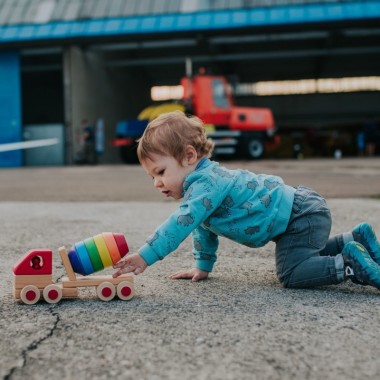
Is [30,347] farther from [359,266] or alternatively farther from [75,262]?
[359,266]

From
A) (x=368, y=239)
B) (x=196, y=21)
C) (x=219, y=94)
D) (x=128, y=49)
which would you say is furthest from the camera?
(x=128, y=49)

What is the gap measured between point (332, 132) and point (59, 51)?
11176 millimetres

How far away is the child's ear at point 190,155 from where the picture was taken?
2.29 meters

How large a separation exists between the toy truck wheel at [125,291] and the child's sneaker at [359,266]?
2.76 ft

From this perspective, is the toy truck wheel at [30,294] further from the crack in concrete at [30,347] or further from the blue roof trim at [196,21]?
the blue roof trim at [196,21]

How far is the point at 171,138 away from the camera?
7.38ft

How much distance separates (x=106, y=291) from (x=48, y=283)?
0.21 metres

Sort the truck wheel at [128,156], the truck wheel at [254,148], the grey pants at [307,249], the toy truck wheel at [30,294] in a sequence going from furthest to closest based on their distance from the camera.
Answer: the truck wheel at [128,156] < the truck wheel at [254,148] < the grey pants at [307,249] < the toy truck wheel at [30,294]

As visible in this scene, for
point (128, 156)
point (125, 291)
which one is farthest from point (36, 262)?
point (128, 156)

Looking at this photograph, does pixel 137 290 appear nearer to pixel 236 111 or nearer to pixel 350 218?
pixel 350 218

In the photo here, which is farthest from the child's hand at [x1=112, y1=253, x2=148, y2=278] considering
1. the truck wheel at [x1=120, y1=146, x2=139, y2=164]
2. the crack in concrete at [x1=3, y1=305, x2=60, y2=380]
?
the truck wheel at [x1=120, y1=146, x2=139, y2=164]

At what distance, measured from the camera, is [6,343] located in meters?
1.61

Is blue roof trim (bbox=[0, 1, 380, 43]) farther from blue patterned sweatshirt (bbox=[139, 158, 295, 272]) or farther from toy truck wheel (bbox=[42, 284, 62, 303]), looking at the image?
toy truck wheel (bbox=[42, 284, 62, 303])

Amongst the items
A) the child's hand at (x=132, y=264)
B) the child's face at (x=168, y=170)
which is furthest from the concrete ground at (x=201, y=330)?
the child's face at (x=168, y=170)
